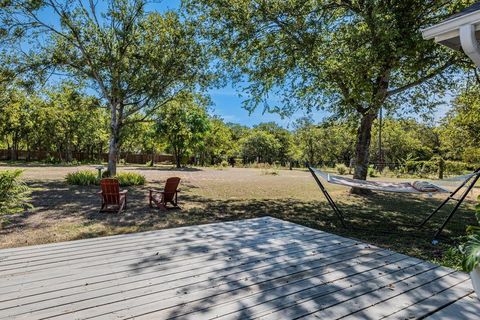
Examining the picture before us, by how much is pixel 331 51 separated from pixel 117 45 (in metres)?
8.62

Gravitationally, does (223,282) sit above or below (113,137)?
below

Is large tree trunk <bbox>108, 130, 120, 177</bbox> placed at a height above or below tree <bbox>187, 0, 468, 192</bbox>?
below

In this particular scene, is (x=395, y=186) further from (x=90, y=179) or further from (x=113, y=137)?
(x=90, y=179)

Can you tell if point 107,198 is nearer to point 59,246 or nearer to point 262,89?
point 59,246

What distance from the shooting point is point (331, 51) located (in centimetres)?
922

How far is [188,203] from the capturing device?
8742 millimetres

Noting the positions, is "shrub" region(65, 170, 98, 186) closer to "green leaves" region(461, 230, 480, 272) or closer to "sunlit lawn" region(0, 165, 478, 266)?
"sunlit lawn" region(0, 165, 478, 266)

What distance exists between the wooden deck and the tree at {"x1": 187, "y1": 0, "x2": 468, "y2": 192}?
538 cm

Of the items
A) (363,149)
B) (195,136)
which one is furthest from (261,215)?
(195,136)

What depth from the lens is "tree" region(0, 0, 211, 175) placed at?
11875 millimetres

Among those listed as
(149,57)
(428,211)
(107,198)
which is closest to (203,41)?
(149,57)

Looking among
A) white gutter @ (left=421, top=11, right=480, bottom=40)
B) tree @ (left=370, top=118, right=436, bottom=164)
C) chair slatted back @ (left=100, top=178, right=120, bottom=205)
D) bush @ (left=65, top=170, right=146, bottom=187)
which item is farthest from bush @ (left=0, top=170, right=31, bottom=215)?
tree @ (left=370, top=118, right=436, bottom=164)

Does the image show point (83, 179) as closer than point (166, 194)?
No

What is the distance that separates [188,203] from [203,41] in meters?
6.75
